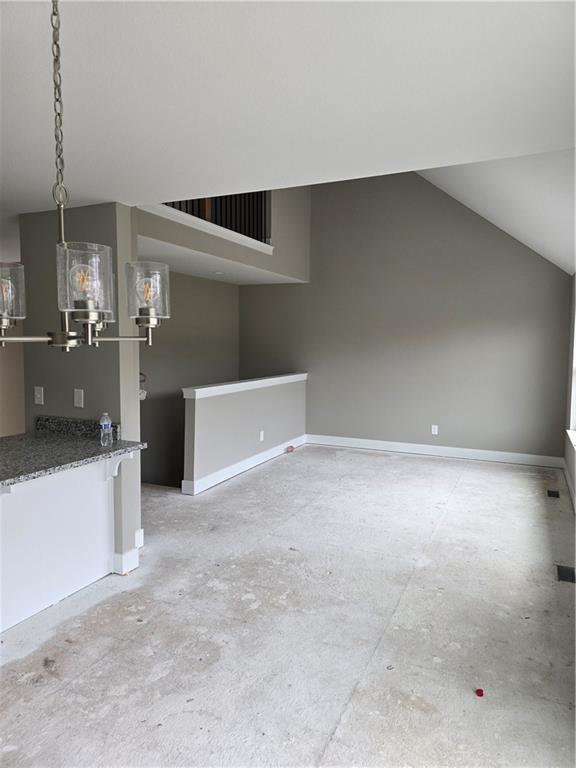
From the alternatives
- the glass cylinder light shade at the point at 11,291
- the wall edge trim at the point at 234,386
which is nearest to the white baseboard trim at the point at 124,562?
the wall edge trim at the point at 234,386

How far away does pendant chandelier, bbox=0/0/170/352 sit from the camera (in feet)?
4.65

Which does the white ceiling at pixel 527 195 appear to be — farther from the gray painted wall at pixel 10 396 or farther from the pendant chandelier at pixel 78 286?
the gray painted wall at pixel 10 396

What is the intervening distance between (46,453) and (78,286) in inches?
69.8

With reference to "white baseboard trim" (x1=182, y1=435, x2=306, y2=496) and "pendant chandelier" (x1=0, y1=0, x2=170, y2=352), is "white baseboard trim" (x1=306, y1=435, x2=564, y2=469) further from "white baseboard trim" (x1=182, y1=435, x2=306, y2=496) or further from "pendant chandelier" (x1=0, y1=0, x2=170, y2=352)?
"pendant chandelier" (x1=0, y1=0, x2=170, y2=352)

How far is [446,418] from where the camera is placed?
21.4 feet

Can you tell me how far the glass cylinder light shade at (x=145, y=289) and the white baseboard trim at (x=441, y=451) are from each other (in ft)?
17.5

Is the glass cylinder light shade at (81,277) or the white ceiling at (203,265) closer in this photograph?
the glass cylinder light shade at (81,277)

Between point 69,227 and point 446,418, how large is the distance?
4829 millimetres

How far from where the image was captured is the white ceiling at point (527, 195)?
3072mm

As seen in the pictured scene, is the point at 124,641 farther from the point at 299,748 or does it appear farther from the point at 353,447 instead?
the point at 353,447

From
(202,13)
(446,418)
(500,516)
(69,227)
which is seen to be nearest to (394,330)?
(446,418)

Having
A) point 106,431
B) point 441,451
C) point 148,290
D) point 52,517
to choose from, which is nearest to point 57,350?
point 106,431

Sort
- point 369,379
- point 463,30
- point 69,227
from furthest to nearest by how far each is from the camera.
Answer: point 369,379
point 69,227
point 463,30

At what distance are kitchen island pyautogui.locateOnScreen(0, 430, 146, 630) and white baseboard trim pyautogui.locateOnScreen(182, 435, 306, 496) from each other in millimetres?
1679
